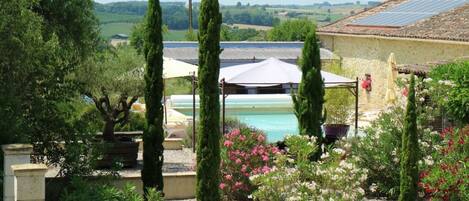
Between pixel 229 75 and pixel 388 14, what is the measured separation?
1591 cm

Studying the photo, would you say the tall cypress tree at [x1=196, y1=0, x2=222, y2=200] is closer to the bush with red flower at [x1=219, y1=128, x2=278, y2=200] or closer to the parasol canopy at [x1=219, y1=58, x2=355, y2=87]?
the bush with red flower at [x1=219, y1=128, x2=278, y2=200]

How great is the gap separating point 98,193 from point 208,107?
254 centimetres

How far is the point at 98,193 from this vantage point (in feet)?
41.0

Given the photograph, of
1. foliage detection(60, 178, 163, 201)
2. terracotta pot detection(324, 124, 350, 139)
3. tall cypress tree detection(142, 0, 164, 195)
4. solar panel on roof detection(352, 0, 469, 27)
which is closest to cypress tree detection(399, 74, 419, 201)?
foliage detection(60, 178, 163, 201)

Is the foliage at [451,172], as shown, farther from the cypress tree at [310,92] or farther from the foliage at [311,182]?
the cypress tree at [310,92]

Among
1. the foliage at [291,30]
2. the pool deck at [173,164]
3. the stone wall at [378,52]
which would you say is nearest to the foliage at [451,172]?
the pool deck at [173,164]

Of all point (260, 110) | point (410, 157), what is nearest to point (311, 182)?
point (410, 157)

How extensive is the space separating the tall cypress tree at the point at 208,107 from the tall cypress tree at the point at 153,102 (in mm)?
1565

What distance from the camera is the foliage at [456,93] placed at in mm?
15430

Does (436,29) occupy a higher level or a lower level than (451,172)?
higher

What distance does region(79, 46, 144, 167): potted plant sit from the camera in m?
17.3

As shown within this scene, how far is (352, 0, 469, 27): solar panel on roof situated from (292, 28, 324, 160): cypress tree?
52.0 ft

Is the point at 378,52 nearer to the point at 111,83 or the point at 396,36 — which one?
the point at 396,36

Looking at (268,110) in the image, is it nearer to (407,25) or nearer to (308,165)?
(407,25)
